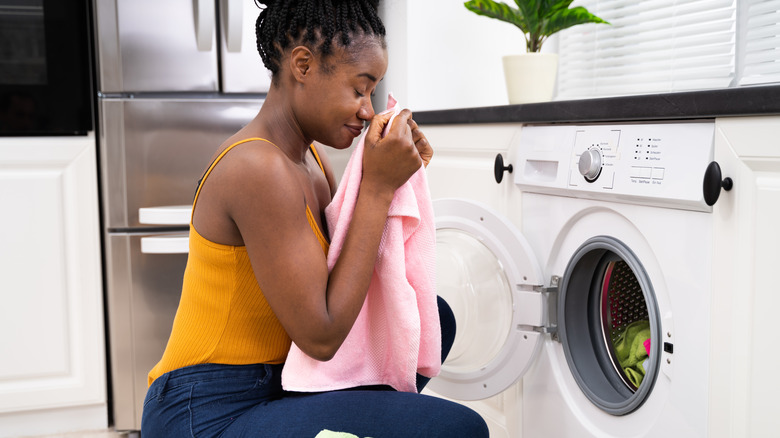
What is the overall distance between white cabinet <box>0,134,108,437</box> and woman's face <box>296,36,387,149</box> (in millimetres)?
1343

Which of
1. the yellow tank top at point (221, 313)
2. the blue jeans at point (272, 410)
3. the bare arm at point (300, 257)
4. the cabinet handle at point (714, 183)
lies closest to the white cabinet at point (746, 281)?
the cabinet handle at point (714, 183)

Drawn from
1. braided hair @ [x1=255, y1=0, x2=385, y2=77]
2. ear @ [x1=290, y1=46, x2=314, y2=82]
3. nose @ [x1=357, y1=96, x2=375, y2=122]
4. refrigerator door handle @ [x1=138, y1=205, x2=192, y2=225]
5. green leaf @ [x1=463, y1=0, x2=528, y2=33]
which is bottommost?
refrigerator door handle @ [x1=138, y1=205, x2=192, y2=225]

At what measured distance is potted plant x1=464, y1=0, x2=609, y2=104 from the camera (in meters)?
1.93

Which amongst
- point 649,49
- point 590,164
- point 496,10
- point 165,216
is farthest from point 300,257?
point 649,49

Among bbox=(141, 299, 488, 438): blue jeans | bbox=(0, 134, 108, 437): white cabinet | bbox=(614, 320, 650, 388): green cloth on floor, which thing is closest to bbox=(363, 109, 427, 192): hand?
bbox=(141, 299, 488, 438): blue jeans

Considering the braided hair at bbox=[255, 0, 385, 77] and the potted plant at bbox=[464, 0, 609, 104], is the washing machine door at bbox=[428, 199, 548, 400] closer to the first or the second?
the braided hair at bbox=[255, 0, 385, 77]

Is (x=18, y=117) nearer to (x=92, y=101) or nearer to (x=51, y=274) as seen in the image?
(x=92, y=101)

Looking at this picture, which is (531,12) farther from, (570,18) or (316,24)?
(316,24)

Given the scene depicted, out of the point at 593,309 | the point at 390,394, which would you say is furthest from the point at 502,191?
the point at 390,394

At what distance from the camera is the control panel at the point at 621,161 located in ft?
3.33

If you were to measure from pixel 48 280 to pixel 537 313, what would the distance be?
1.50 metres

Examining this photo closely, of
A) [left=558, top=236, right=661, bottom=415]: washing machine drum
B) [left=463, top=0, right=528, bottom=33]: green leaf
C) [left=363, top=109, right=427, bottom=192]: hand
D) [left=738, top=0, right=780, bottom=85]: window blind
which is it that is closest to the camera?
[left=363, top=109, right=427, bottom=192]: hand

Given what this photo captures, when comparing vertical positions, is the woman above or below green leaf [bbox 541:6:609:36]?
below

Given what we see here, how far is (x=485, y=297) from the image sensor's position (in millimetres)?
1467
